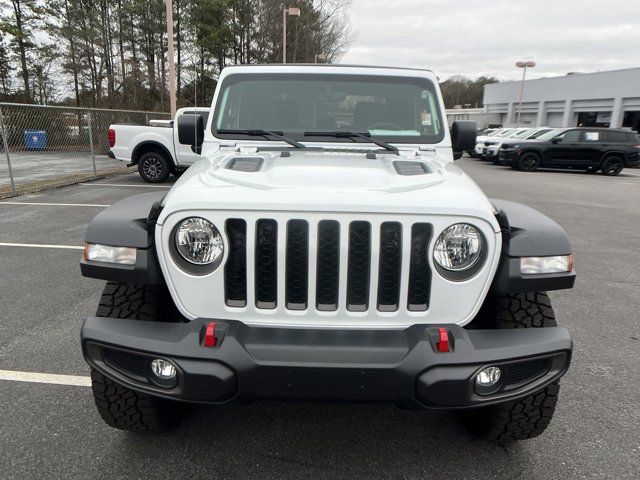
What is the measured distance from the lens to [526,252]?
202 cm

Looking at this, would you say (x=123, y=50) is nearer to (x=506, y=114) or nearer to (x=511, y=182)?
(x=511, y=182)

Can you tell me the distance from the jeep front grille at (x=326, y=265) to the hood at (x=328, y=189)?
0.07 meters

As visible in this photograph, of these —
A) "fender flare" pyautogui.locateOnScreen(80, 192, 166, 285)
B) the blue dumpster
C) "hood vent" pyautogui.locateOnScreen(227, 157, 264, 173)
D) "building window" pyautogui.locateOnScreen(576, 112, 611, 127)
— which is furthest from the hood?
"building window" pyautogui.locateOnScreen(576, 112, 611, 127)

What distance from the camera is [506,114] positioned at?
5406 centimetres

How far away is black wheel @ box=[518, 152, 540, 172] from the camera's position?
17.4 metres

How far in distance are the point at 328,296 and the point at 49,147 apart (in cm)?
1072

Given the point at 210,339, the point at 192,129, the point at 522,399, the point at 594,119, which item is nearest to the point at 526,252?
the point at 522,399

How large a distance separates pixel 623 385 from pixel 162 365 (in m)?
2.76

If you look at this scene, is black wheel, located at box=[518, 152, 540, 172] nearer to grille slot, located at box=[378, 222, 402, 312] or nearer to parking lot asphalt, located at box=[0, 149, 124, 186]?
parking lot asphalt, located at box=[0, 149, 124, 186]

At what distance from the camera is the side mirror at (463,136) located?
3476 mm

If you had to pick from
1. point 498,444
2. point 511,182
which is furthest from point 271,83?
point 511,182

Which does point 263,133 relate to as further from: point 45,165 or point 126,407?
point 45,165

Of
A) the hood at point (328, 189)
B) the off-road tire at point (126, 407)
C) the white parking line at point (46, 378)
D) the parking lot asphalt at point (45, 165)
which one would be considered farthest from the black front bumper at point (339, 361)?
the parking lot asphalt at point (45, 165)

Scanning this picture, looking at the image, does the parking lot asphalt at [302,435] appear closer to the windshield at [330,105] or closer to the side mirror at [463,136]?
the side mirror at [463,136]
